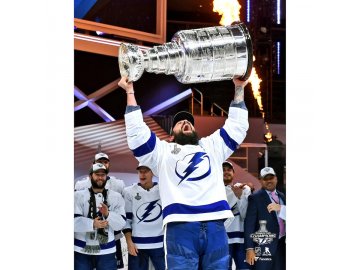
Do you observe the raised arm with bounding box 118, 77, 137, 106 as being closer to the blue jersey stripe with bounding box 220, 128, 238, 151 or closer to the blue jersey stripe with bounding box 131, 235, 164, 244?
the blue jersey stripe with bounding box 220, 128, 238, 151

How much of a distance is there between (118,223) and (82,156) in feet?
1.37

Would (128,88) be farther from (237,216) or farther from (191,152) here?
(237,216)

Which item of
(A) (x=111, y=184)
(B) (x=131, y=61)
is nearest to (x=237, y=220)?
(A) (x=111, y=184)

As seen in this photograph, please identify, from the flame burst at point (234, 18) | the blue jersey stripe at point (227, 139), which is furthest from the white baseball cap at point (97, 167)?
the flame burst at point (234, 18)

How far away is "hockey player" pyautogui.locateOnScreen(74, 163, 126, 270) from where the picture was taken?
4.26 meters

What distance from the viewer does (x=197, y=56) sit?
3.97m

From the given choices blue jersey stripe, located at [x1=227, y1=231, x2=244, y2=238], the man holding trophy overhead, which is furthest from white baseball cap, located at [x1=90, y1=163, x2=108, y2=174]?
blue jersey stripe, located at [x1=227, y1=231, x2=244, y2=238]

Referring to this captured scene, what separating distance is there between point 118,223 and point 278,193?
2.91ft
